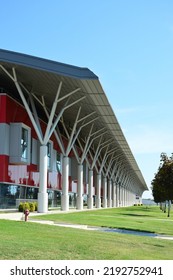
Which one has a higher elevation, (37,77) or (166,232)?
(37,77)

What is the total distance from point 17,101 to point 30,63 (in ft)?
31.3

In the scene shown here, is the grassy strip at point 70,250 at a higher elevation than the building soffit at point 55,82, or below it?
below

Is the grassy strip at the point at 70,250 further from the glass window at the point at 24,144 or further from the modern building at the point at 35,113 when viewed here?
the glass window at the point at 24,144

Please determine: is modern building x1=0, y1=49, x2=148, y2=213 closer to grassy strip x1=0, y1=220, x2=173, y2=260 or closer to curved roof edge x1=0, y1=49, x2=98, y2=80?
curved roof edge x1=0, y1=49, x2=98, y2=80

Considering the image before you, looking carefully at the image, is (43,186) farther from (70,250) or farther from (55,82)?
(70,250)

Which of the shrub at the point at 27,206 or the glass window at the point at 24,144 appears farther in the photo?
the glass window at the point at 24,144

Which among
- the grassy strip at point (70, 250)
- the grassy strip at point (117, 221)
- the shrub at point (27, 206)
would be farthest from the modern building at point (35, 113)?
the grassy strip at point (70, 250)

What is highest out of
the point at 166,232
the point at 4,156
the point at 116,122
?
the point at 116,122

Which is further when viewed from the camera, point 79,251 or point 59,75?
point 59,75

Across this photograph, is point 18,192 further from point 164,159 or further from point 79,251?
point 79,251

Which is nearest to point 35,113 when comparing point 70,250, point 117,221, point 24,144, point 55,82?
point 55,82

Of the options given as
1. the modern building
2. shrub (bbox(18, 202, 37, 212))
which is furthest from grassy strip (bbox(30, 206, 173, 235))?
the modern building

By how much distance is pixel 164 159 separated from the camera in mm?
44750
